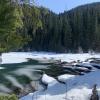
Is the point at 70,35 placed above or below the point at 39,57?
above

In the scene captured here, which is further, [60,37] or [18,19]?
[60,37]

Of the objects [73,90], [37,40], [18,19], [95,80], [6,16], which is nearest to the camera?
[6,16]

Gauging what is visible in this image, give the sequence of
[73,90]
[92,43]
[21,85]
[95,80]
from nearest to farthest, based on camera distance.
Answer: [73,90] < [95,80] < [21,85] < [92,43]

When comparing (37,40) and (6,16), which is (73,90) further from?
(37,40)

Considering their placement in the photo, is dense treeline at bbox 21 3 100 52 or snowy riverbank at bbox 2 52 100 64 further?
dense treeline at bbox 21 3 100 52

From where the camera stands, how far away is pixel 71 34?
142625mm

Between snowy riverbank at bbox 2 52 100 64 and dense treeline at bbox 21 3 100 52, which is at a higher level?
dense treeline at bbox 21 3 100 52

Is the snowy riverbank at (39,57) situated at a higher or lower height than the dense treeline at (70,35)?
lower

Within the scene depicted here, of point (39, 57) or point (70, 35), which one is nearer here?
point (39, 57)

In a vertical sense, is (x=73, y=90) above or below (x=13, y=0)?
below

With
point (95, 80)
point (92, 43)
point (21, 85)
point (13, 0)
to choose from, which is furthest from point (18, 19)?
point (92, 43)

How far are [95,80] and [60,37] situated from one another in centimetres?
11326

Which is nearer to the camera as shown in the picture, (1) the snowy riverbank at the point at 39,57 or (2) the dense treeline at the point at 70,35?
(1) the snowy riverbank at the point at 39,57

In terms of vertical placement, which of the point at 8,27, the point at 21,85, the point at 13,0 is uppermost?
the point at 13,0
